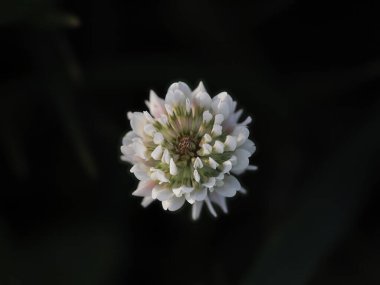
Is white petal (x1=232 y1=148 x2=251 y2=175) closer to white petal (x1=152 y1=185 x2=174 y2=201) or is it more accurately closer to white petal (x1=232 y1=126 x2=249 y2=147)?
white petal (x1=232 y1=126 x2=249 y2=147)

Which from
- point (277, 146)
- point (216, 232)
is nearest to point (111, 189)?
point (216, 232)

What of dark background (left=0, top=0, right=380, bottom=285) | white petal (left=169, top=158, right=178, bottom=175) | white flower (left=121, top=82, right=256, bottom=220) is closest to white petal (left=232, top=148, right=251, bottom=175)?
white flower (left=121, top=82, right=256, bottom=220)

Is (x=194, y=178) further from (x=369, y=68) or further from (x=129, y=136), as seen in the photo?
(x=369, y=68)

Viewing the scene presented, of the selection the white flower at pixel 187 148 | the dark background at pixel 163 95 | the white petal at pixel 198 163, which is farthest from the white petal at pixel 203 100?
the dark background at pixel 163 95

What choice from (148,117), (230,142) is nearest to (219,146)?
(230,142)

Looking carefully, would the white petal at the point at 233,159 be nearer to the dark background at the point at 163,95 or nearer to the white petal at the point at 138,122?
the white petal at the point at 138,122

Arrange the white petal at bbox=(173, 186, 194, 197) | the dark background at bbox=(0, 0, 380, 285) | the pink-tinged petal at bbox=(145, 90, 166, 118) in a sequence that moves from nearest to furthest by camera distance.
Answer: the white petal at bbox=(173, 186, 194, 197) → the pink-tinged petal at bbox=(145, 90, 166, 118) → the dark background at bbox=(0, 0, 380, 285)
